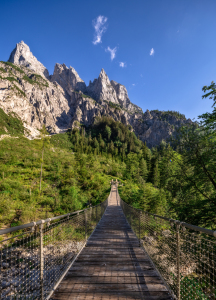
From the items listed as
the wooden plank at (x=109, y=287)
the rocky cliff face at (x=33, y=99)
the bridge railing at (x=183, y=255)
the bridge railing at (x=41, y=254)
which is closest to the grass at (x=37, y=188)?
the bridge railing at (x=41, y=254)

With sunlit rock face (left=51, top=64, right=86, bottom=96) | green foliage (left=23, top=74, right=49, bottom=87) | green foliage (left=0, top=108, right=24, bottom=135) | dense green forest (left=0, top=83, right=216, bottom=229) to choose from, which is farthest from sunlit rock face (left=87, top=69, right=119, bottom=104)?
dense green forest (left=0, top=83, right=216, bottom=229)

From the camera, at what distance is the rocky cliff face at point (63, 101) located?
10019cm

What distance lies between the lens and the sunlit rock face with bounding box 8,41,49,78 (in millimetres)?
137375

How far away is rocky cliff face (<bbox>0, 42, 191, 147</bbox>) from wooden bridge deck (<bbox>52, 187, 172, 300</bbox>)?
105510 mm

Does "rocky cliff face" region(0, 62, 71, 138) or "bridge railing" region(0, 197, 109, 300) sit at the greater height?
"rocky cliff face" region(0, 62, 71, 138)

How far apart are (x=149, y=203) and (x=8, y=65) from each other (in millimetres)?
152090

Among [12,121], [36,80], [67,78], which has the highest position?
[67,78]

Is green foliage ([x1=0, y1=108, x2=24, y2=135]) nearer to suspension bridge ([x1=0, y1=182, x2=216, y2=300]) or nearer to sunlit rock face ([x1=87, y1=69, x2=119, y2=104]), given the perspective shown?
sunlit rock face ([x1=87, y1=69, x2=119, y2=104])

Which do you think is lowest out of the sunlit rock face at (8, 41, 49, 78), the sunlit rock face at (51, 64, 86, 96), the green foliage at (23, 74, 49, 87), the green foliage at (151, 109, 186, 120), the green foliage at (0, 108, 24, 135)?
the green foliage at (0, 108, 24, 135)

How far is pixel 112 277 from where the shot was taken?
128 inches

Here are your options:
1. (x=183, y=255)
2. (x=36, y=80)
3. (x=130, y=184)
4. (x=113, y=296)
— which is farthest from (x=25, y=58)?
(x=183, y=255)

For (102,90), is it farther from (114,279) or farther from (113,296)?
(113,296)

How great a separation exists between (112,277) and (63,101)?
143 m

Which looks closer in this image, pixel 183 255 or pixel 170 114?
pixel 183 255
